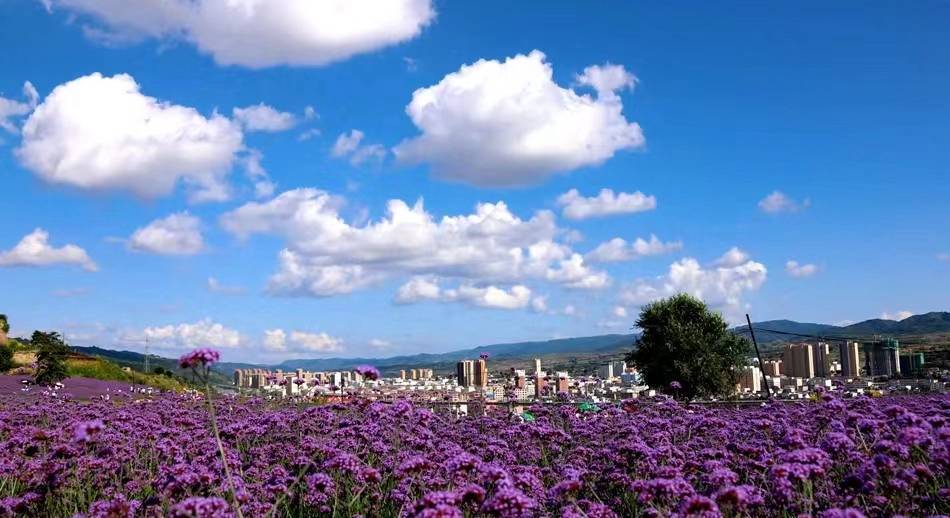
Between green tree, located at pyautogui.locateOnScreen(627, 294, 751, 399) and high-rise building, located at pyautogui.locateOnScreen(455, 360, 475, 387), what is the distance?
455 inches

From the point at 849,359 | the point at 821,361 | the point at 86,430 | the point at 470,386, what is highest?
the point at 86,430

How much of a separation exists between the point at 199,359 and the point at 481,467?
191 cm

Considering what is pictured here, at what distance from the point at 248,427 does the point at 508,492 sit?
17.3 ft

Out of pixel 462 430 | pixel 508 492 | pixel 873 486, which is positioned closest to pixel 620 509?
pixel 873 486

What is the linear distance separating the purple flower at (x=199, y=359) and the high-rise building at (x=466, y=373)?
19028 mm

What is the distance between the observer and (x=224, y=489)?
5.97 meters

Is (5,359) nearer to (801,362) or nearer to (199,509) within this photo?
(199,509)

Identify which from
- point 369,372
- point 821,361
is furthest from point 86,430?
point 821,361

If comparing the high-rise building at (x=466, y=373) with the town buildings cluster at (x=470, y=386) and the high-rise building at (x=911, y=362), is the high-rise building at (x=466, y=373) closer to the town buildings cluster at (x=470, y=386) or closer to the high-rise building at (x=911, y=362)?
the town buildings cluster at (x=470, y=386)

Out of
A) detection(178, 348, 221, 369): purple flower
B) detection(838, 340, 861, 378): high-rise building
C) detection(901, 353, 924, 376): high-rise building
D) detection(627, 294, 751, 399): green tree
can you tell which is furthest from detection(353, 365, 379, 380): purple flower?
detection(838, 340, 861, 378): high-rise building

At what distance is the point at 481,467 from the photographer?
16.5 ft

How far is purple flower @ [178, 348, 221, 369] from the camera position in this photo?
5008 mm

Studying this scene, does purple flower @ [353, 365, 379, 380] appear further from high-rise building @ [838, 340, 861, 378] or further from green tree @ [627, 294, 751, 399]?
high-rise building @ [838, 340, 861, 378]

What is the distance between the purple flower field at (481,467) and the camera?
16.2ft
